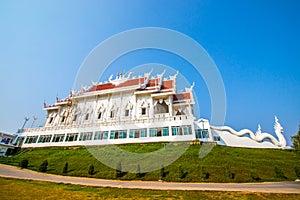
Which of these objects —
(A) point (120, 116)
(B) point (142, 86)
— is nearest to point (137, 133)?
(A) point (120, 116)

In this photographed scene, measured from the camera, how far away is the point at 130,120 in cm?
2527

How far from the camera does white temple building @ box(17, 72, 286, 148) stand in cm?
2291

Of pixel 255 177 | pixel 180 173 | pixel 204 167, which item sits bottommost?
pixel 255 177

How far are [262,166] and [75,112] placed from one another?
3177 centimetres

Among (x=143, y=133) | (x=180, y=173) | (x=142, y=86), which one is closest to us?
(x=180, y=173)

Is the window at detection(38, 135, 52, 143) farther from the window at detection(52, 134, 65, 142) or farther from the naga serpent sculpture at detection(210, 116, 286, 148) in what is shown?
the naga serpent sculpture at detection(210, 116, 286, 148)

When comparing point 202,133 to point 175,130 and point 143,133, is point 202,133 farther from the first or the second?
point 143,133

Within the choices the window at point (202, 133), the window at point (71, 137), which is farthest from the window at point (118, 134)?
the window at point (202, 133)

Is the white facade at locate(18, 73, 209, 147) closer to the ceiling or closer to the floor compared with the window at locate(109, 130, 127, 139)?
closer to the ceiling

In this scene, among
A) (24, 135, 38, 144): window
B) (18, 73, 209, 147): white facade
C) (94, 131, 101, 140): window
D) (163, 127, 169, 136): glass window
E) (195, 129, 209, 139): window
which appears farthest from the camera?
(24, 135, 38, 144): window

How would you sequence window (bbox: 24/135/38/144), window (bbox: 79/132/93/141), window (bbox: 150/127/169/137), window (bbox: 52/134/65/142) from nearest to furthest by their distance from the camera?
window (bbox: 150/127/169/137), window (bbox: 79/132/93/141), window (bbox: 52/134/65/142), window (bbox: 24/135/38/144)

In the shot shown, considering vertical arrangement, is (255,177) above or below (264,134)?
below

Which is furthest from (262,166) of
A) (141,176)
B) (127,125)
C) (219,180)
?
(127,125)

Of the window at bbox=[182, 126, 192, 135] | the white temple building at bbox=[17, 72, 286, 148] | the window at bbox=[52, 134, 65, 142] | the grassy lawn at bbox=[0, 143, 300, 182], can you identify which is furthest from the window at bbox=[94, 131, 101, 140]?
the window at bbox=[182, 126, 192, 135]
